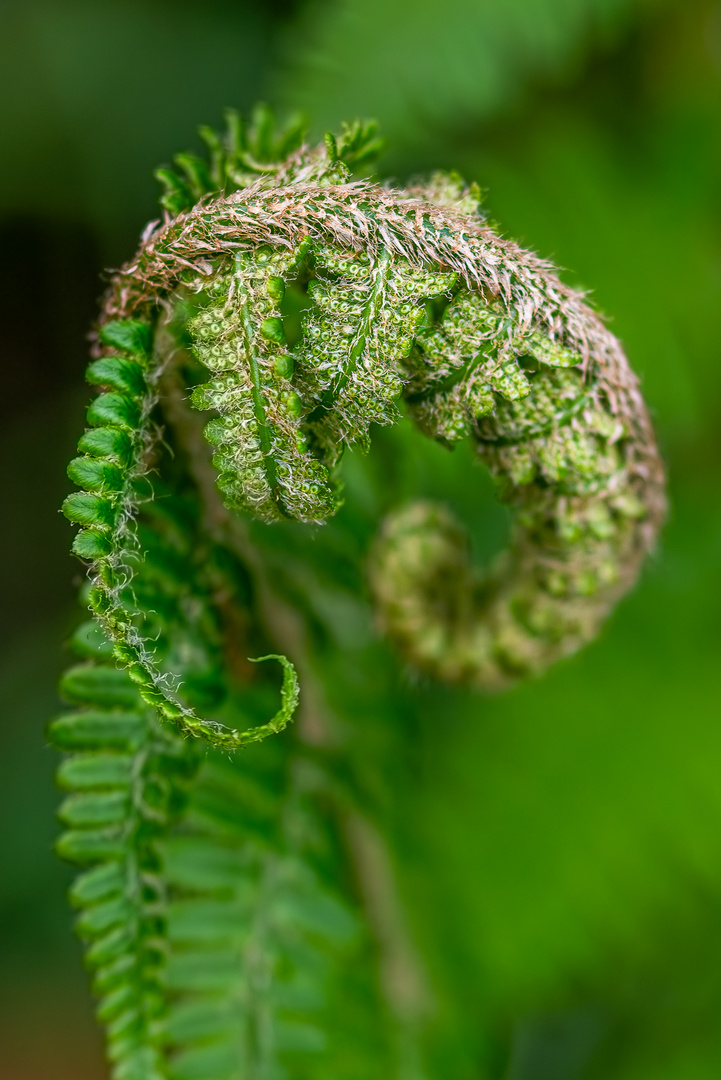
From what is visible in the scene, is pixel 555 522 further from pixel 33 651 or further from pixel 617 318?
pixel 33 651

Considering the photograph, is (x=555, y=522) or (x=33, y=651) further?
(x=33, y=651)

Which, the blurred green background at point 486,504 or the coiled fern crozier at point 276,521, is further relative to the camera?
the blurred green background at point 486,504

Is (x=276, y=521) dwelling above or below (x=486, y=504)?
below

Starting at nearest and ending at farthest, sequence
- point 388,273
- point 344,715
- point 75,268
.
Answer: point 388,273 < point 344,715 < point 75,268

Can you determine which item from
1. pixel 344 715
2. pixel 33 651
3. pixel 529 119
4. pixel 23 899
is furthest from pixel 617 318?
pixel 23 899
